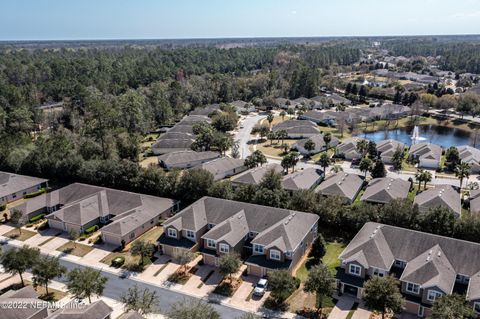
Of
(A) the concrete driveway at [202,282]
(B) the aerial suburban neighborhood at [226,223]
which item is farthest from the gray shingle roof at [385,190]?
(A) the concrete driveway at [202,282]

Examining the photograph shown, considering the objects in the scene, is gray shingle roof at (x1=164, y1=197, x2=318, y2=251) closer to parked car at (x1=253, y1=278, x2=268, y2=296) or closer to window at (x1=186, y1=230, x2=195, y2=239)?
window at (x1=186, y1=230, x2=195, y2=239)

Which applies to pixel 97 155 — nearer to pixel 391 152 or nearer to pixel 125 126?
pixel 125 126

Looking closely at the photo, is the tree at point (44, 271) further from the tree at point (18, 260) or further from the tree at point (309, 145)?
the tree at point (309, 145)

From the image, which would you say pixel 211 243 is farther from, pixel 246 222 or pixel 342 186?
pixel 342 186

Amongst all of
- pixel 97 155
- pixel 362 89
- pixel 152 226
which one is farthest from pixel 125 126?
pixel 362 89

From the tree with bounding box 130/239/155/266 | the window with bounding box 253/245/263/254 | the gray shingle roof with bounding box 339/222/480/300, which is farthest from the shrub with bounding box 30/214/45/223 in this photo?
the gray shingle roof with bounding box 339/222/480/300

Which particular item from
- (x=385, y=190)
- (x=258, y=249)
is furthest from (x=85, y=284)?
(x=385, y=190)

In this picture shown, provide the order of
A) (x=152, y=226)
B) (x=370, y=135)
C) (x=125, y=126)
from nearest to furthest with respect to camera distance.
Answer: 1. (x=152, y=226)
2. (x=125, y=126)
3. (x=370, y=135)
